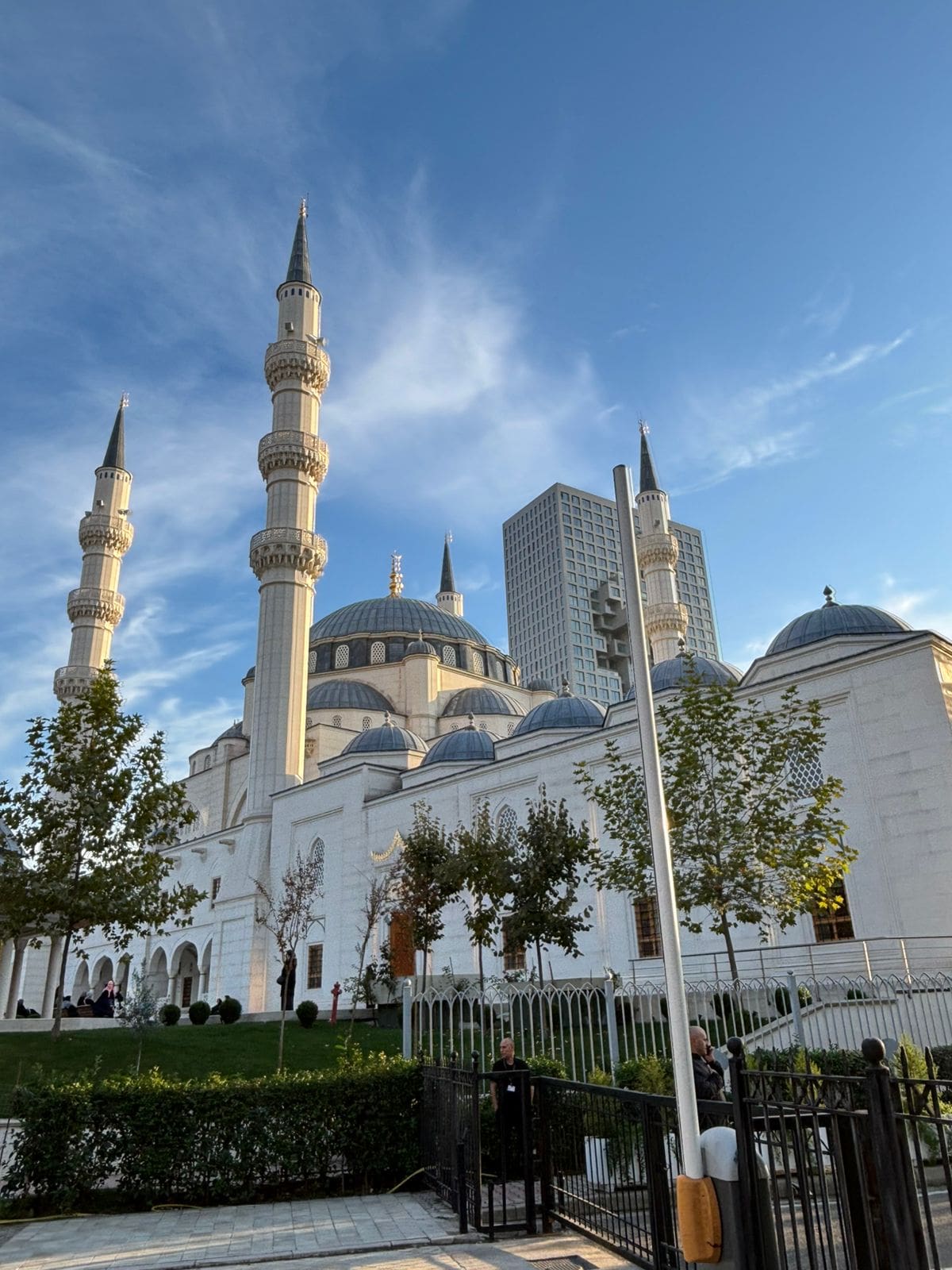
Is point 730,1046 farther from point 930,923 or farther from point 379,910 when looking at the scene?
point 379,910

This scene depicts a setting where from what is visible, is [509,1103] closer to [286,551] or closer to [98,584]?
[286,551]

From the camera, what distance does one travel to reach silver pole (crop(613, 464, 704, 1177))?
3.84 metres

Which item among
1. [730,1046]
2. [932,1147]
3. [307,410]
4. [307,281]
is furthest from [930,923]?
[307,281]

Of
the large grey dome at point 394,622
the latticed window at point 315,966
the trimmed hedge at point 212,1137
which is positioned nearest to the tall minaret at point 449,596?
the large grey dome at point 394,622

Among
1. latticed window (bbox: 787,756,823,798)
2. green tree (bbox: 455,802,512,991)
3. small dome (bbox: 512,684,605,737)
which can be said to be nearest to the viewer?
green tree (bbox: 455,802,512,991)

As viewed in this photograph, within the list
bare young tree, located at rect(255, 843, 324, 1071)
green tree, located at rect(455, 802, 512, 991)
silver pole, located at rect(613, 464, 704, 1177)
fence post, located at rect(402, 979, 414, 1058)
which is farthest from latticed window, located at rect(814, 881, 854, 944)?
silver pole, located at rect(613, 464, 704, 1177)

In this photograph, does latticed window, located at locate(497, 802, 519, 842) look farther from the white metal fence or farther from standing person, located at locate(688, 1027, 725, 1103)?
standing person, located at locate(688, 1027, 725, 1103)

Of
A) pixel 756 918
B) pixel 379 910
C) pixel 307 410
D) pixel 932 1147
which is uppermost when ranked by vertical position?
pixel 307 410

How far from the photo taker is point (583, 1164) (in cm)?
682

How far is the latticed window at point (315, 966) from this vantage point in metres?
27.7

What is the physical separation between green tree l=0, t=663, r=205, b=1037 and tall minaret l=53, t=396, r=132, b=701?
1722cm

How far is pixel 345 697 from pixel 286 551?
27.7 ft

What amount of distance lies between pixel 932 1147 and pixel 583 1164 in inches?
131

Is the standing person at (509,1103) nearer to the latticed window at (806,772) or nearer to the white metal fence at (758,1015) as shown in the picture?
the white metal fence at (758,1015)
